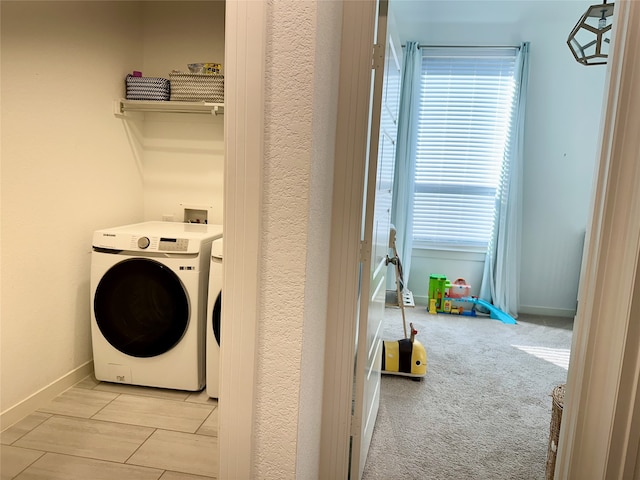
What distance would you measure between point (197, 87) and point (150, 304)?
1.31m

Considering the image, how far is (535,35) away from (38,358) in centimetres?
470

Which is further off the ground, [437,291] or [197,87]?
[197,87]

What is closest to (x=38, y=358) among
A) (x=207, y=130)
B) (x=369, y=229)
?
(x=207, y=130)

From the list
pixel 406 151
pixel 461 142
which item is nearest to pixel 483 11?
pixel 461 142

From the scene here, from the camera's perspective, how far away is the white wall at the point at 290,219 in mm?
1161

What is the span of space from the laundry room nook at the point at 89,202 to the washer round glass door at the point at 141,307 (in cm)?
6

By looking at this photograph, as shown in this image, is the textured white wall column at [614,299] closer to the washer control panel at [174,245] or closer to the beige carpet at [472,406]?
the beige carpet at [472,406]

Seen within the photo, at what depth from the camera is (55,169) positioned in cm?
241

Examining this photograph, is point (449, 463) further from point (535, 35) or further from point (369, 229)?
point (535, 35)

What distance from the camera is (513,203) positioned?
4328 mm

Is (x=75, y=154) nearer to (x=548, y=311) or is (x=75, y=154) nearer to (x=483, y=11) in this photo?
(x=483, y=11)

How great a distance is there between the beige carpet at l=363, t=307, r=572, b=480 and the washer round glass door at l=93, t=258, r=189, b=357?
1238 mm

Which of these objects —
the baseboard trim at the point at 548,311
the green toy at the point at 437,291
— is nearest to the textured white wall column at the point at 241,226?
the green toy at the point at 437,291

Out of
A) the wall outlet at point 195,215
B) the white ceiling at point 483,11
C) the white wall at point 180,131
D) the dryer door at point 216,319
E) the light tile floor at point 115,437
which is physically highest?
the white ceiling at point 483,11
